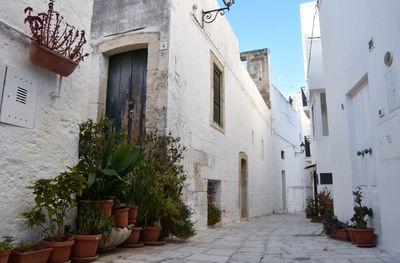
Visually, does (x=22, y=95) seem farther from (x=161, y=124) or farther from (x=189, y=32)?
(x=189, y=32)

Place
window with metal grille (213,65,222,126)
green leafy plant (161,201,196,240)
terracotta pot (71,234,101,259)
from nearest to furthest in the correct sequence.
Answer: terracotta pot (71,234,101,259), green leafy plant (161,201,196,240), window with metal grille (213,65,222,126)

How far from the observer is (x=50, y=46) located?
10.6 ft

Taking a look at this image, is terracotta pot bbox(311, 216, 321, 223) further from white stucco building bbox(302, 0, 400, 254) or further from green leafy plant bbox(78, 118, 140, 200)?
green leafy plant bbox(78, 118, 140, 200)

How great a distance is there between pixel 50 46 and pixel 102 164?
1.47 metres

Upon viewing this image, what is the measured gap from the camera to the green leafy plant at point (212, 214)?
7.45 meters

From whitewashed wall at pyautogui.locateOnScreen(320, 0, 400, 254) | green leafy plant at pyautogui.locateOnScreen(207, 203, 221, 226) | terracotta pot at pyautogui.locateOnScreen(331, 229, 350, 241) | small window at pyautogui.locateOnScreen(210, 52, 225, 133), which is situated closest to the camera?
whitewashed wall at pyautogui.locateOnScreen(320, 0, 400, 254)

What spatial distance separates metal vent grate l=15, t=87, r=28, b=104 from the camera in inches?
121

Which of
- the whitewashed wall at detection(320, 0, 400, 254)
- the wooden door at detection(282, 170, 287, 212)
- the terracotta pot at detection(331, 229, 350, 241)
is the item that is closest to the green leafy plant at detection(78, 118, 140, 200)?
the whitewashed wall at detection(320, 0, 400, 254)

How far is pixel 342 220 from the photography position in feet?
19.6

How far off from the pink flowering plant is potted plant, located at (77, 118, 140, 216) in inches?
38.6

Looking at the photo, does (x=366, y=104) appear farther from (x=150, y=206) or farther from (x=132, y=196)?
(x=132, y=196)

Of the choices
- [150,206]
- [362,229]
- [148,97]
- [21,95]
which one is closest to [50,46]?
[21,95]

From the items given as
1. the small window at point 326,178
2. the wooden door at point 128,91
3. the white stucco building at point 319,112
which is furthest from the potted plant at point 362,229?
the small window at point 326,178

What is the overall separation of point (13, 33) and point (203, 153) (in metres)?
4.61
